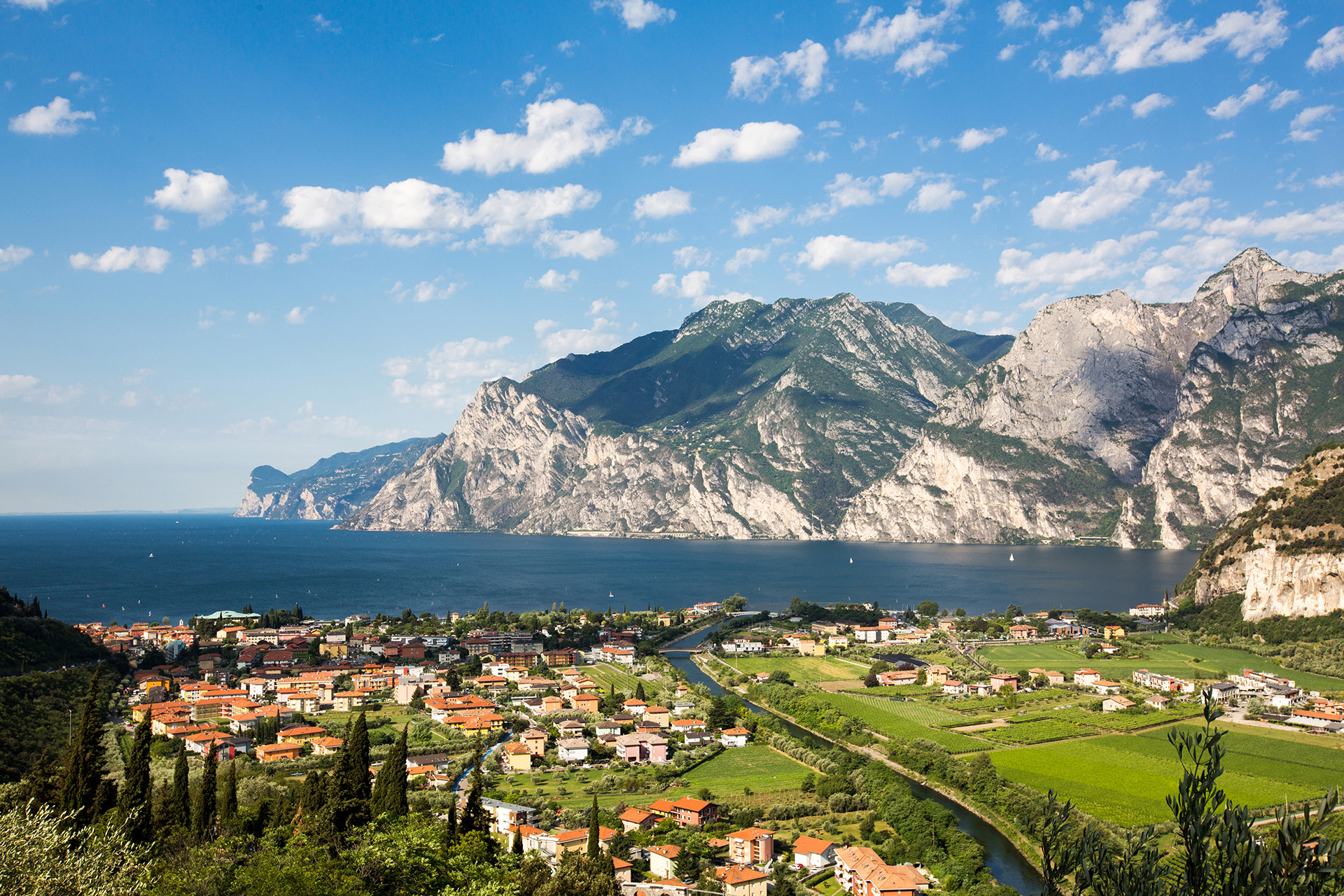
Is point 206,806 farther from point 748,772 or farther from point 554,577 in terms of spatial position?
point 554,577

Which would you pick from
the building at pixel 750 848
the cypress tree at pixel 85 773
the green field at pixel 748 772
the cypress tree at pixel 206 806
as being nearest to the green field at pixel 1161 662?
the green field at pixel 748 772

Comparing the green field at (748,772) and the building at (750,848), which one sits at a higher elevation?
the building at (750,848)

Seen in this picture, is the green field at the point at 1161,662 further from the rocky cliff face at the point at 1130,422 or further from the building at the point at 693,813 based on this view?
the rocky cliff face at the point at 1130,422

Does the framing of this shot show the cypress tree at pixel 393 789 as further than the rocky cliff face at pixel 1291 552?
No

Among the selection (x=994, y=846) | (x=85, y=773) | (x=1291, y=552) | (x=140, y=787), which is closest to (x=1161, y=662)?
(x=1291, y=552)

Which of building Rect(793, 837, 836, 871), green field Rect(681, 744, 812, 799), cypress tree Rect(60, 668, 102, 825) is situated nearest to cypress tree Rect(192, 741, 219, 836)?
cypress tree Rect(60, 668, 102, 825)

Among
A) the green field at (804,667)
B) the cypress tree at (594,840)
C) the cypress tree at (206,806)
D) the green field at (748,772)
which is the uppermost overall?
the cypress tree at (206,806)

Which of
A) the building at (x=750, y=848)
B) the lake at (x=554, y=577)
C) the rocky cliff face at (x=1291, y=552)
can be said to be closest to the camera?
the building at (x=750, y=848)
